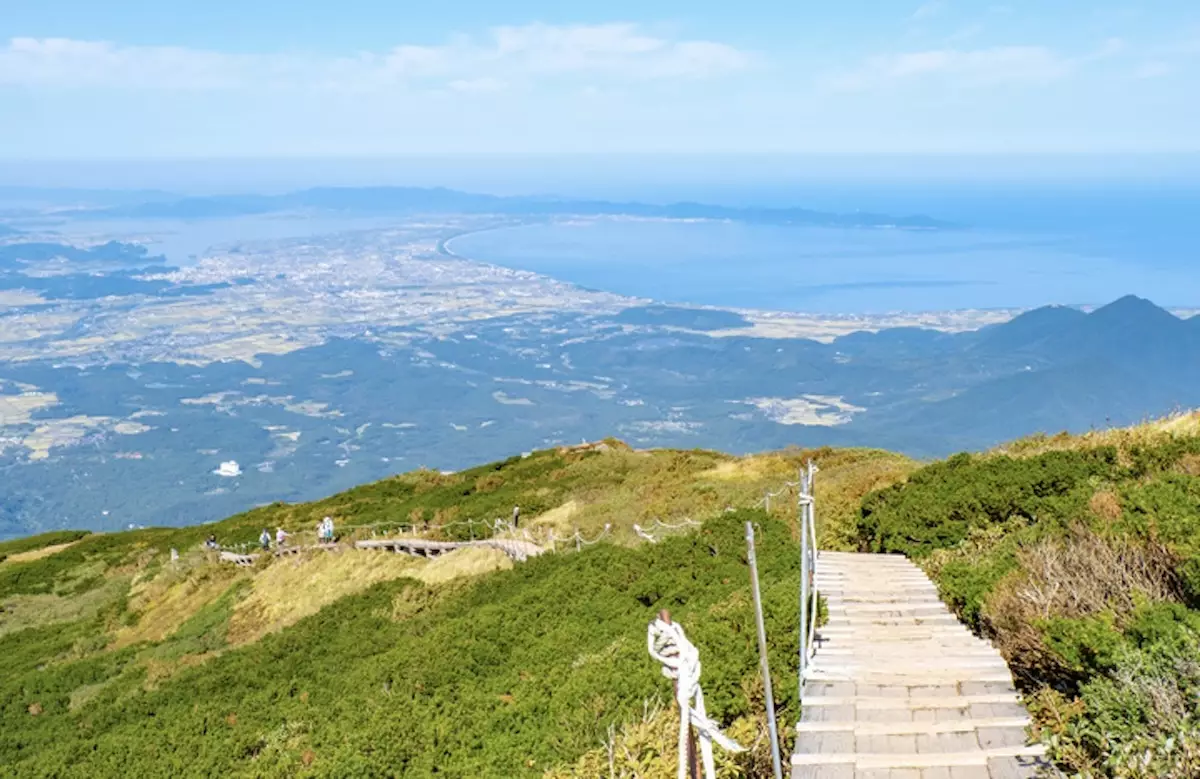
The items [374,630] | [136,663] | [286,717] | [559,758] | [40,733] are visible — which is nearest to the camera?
[559,758]

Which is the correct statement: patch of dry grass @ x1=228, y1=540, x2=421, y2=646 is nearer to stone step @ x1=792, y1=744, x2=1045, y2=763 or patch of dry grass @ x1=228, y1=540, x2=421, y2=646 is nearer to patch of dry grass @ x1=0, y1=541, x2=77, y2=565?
stone step @ x1=792, y1=744, x2=1045, y2=763

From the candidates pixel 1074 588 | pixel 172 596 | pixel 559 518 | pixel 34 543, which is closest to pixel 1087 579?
pixel 1074 588

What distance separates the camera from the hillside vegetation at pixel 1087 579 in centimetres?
790

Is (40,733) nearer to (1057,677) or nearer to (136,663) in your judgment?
(136,663)

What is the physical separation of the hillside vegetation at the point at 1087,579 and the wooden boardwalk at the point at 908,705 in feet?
1.36

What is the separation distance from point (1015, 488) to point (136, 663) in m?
22.6

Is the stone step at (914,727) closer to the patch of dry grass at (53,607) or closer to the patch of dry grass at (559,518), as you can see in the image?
the patch of dry grass at (559,518)

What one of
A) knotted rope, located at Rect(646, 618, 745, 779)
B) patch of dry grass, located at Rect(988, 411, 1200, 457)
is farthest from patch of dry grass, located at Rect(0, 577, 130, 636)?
knotted rope, located at Rect(646, 618, 745, 779)

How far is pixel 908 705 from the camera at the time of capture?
941 centimetres

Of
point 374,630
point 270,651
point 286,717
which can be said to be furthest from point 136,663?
point 286,717

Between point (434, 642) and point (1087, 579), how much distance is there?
38.6 ft

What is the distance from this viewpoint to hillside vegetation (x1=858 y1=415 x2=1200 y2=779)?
7898 mm

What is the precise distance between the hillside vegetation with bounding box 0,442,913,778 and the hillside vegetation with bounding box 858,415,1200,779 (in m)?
2.61

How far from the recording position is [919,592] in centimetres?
1373
